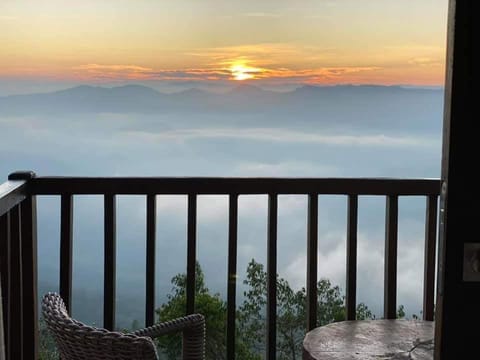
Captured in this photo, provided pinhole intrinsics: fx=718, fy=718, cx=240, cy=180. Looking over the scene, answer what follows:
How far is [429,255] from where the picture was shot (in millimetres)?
3121

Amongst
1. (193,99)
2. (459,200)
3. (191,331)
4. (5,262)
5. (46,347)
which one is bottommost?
(46,347)

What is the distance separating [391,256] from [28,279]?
62.1 inches

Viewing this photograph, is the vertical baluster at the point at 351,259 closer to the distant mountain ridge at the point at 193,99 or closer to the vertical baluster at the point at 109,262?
the vertical baluster at the point at 109,262

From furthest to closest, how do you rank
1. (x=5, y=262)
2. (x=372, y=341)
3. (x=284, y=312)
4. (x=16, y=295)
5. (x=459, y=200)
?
1. (x=284, y=312)
2. (x=16, y=295)
3. (x=5, y=262)
4. (x=372, y=341)
5. (x=459, y=200)

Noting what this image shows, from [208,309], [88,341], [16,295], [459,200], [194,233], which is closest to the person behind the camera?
[459,200]

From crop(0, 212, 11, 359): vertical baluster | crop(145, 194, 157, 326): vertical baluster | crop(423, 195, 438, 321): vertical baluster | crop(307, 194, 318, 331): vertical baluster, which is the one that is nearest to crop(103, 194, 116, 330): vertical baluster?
crop(145, 194, 157, 326): vertical baluster

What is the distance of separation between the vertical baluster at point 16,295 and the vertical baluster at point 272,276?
104 centimetres

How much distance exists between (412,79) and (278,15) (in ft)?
3.23

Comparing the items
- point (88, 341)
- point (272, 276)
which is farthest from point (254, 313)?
point (88, 341)

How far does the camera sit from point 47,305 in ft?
6.05

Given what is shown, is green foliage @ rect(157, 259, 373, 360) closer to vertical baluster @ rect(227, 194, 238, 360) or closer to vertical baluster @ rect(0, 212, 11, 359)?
vertical baluster @ rect(227, 194, 238, 360)

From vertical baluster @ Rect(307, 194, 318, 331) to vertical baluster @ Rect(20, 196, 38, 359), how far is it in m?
1.18

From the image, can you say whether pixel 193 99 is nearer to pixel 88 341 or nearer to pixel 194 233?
pixel 194 233

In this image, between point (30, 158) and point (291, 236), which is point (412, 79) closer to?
point (291, 236)
